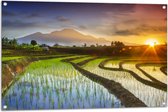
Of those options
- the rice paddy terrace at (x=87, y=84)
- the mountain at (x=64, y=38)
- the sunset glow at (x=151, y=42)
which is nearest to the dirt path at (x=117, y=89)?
the rice paddy terrace at (x=87, y=84)

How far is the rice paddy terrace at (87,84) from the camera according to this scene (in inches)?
78.5

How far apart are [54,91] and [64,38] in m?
0.27

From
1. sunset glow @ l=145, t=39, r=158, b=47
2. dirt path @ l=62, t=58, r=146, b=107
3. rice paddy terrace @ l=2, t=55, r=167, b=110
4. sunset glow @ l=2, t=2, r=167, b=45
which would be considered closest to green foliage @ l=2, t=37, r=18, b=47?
sunset glow @ l=2, t=2, r=167, b=45

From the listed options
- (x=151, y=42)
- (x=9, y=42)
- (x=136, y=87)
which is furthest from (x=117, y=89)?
(x=9, y=42)

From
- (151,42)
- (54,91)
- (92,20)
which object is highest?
(92,20)

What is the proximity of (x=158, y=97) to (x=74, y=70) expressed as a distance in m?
0.44

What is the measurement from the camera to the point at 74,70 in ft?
6.80

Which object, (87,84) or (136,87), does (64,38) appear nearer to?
(87,84)

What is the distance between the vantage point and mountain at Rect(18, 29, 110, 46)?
2033 mm

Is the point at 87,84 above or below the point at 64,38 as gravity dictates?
below

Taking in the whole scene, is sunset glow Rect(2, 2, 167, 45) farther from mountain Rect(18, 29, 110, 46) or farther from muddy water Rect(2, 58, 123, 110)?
muddy water Rect(2, 58, 123, 110)

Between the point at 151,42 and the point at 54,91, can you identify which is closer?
the point at 54,91

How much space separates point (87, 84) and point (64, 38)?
261 mm

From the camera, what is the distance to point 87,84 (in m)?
2.04
